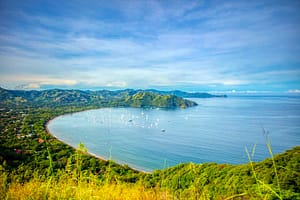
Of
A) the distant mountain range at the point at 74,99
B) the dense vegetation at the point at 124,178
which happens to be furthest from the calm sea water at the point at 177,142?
the distant mountain range at the point at 74,99

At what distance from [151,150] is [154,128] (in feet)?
72.7

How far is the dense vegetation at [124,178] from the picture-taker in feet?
6.62

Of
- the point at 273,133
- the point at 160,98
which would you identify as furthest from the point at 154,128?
the point at 160,98

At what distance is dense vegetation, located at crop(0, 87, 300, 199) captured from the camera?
2018mm

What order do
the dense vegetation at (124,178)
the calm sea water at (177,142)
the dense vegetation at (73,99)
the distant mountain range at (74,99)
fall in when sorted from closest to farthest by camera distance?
1. the dense vegetation at (124,178)
2. the calm sea water at (177,142)
3. the dense vegetation at (73,99)
4. the distant mountain range at (74,99)

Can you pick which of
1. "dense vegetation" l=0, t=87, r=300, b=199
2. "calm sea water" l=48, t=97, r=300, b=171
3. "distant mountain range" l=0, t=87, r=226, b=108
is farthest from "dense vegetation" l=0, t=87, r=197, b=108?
"dense vegetation" l=0, t=87, r=300, b=199

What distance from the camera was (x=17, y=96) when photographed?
124 metres

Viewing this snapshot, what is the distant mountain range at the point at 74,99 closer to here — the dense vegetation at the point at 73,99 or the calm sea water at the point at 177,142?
the dense vegetation at the point at 73,99

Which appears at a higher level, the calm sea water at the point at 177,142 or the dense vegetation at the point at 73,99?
the dense vegetation at the point at 73,99

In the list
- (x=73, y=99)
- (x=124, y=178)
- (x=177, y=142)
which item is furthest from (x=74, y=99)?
(x=124, y=178)

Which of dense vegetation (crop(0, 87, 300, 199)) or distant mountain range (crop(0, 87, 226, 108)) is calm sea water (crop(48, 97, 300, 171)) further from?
distant mountain range (crop(0, 87, 226, 108))

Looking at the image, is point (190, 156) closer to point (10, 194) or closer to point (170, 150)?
point (170, 150)

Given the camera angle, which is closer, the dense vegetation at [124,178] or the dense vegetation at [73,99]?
the dense vegetation at [124,178]

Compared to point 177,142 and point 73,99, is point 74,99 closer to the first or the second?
point 73,99
